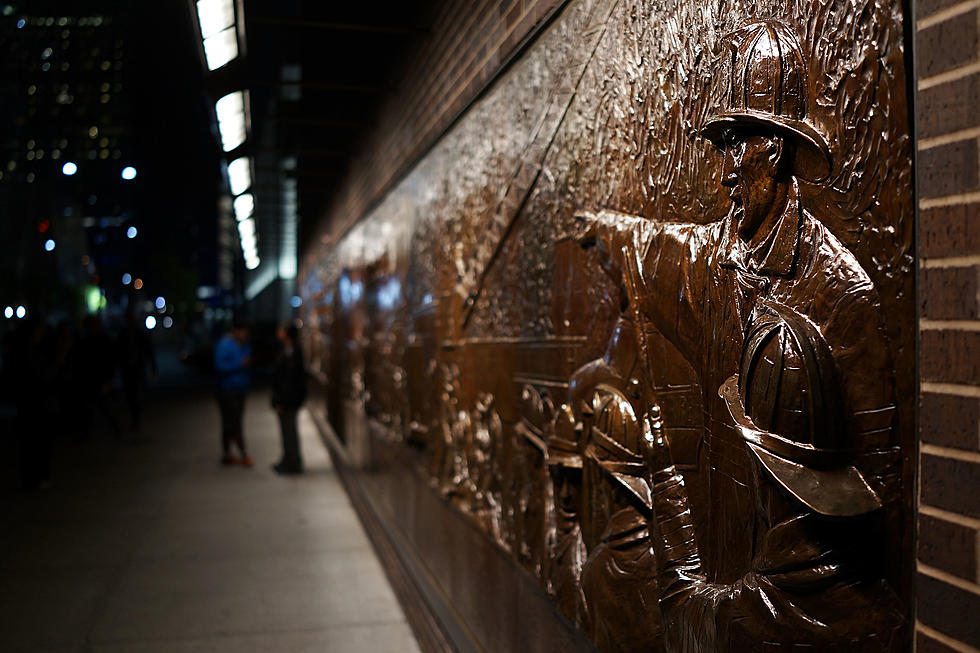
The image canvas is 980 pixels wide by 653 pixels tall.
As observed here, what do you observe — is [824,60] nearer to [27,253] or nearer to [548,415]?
[548,415]

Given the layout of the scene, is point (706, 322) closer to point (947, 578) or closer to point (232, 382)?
point (947, 578)

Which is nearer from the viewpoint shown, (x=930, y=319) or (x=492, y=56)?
(x=930, y=319)

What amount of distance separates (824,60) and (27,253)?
3742cm

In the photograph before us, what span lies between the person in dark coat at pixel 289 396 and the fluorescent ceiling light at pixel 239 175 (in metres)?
1.88

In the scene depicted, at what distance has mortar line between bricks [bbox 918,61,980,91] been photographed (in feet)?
4.08

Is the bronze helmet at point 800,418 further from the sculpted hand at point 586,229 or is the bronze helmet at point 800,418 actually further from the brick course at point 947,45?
the sculpted hand at point 586,229

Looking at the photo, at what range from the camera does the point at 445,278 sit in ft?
15.2

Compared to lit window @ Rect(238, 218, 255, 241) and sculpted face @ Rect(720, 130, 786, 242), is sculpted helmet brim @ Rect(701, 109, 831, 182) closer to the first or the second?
sculpted face @ Rect(720, 130, 786, 242)

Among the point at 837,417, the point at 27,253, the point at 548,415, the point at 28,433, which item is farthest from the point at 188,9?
the point at 27,253

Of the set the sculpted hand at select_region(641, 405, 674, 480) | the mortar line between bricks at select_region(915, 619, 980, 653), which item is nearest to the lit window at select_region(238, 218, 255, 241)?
the sculpted hand at select_region(641, 405, 674, 480)

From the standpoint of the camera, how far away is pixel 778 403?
1.52 metres

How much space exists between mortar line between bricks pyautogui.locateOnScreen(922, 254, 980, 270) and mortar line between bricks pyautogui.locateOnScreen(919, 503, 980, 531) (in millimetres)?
387

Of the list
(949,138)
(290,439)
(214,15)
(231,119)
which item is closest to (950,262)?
(949,138)

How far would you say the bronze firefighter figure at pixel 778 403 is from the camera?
1425 millimetres
